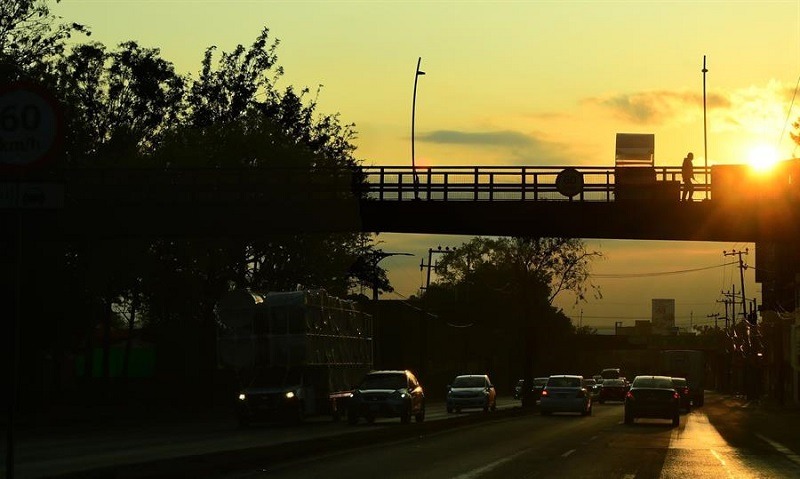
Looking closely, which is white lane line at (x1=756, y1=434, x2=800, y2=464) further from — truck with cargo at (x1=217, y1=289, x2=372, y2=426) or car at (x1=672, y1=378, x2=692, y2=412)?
car at (x1=672, y1=378, x2=692, y2=412)

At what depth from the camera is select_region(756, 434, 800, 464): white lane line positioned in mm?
25266

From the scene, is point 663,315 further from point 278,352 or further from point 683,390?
point 278,352

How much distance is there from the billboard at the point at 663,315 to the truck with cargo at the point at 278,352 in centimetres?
14398

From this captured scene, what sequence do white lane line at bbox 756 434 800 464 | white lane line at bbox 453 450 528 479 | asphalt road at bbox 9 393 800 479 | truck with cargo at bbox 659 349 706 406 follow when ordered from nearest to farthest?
white lane line at bbox 453 450 528 479, asphalt road at bbox 9 393 800 479, white lane line at bbox 756 434 800 464, truck with cargo at bbox 659 349 706 406

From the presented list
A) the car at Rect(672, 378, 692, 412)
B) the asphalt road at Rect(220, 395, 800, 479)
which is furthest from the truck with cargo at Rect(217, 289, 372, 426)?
the car at Rect(672, 378, 692, 412)

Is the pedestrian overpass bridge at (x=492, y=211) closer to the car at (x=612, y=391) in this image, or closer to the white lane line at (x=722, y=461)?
the white lane line at (x=722, y=461)

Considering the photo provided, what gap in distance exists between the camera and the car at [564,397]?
51.3 m

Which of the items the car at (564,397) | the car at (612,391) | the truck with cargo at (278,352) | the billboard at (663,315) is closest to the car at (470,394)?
the car at (564,397)

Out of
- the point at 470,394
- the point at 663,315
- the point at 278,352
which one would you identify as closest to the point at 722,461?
the point at 278,352

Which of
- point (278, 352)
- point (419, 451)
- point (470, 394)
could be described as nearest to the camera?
point (419, 451)

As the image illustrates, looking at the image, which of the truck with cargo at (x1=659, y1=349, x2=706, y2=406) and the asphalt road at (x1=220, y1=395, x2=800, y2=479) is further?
the truck with cargo at (x1=659, y1=349, x2=706, y2=406)

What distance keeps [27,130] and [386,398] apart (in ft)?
98.1

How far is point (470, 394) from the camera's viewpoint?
54406mm

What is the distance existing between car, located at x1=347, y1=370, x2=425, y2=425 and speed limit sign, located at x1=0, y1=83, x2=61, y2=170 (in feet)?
97.5
